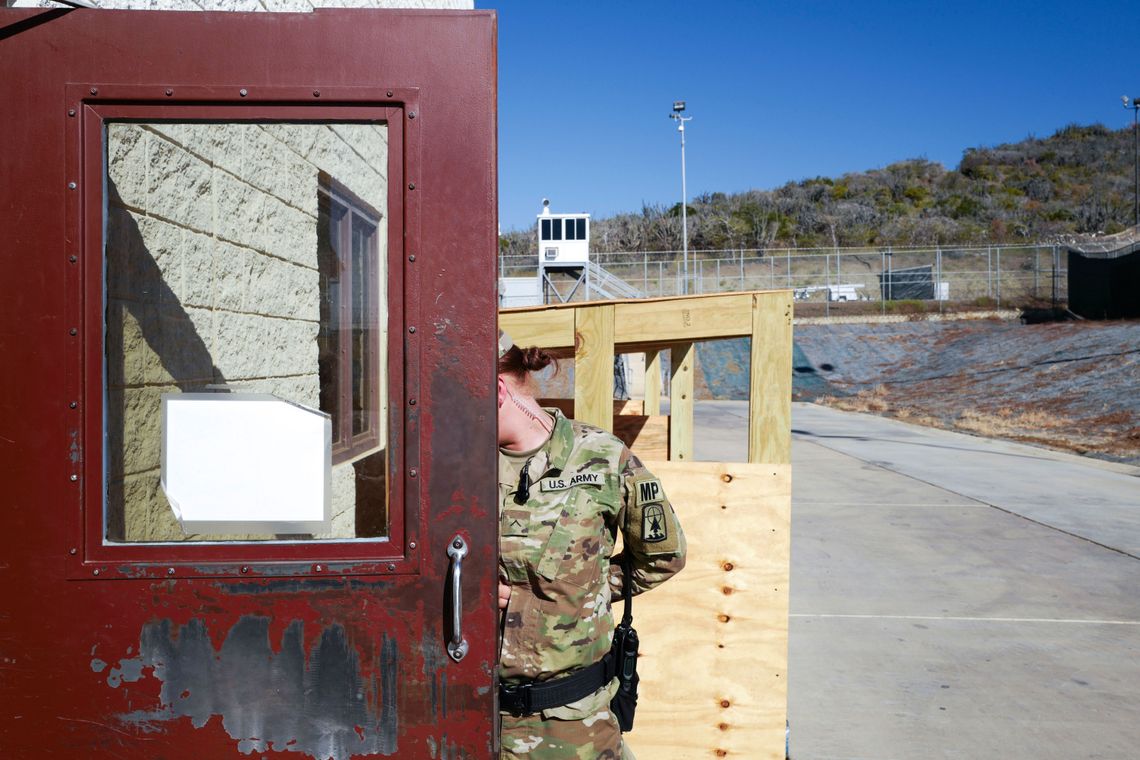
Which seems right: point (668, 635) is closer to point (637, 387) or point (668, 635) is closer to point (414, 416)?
point (414, 416)

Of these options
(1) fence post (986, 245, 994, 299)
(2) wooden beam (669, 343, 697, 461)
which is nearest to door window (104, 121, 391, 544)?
(2) wooden beam (669, 343, 697, 461)

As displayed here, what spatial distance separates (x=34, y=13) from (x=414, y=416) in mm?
1083

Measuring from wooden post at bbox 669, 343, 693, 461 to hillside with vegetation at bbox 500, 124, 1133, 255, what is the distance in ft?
169

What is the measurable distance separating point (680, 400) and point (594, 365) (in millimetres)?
1368

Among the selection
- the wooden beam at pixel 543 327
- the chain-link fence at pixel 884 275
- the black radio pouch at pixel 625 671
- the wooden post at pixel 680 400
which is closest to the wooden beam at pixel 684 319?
the wooden beam at pixel 543 327

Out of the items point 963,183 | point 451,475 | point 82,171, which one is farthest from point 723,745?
point 963,183

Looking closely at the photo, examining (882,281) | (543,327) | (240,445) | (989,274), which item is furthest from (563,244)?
(240,445)

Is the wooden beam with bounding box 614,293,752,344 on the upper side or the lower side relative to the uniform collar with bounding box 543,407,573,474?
upper

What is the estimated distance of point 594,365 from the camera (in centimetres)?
349

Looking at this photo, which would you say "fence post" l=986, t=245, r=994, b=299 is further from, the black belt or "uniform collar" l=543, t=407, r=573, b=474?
the black belt

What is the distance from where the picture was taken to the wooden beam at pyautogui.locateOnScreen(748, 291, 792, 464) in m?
3.36

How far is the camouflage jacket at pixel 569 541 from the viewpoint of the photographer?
233cm

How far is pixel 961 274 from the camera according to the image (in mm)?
39250

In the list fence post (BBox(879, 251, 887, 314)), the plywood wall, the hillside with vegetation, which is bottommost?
the plywood wall
